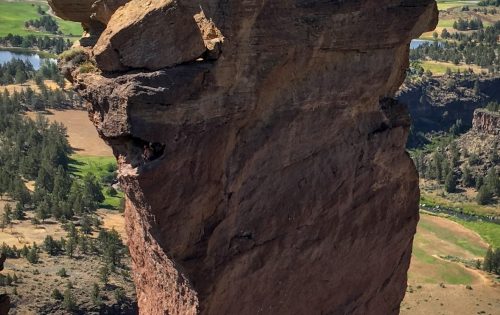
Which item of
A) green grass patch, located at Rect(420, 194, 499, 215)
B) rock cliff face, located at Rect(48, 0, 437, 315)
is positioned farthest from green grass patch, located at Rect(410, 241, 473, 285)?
rock cliff face, located at Rect(48, 0, 437, 315)

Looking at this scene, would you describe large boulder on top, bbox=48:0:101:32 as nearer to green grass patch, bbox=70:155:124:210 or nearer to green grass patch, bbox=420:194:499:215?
green grass patch, bbox=70:155:124:210

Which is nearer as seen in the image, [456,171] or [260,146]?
[260,146]

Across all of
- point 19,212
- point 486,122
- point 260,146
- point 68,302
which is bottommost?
point 68,302

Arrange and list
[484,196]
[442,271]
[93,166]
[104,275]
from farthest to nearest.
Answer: [93,166] → [484,196] → [442,271] → [104,275]

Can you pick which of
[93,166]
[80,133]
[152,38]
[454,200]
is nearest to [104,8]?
[152,38]

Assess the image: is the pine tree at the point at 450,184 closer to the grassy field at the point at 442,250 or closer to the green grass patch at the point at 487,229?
the green grass patch at the point at 487,229

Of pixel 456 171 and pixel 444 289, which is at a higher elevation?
pixel 456 171

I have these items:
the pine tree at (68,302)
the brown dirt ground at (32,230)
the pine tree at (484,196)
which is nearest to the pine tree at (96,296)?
the pine tree at (68,302)

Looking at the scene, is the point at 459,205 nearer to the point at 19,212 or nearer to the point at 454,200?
the point at 454,200
